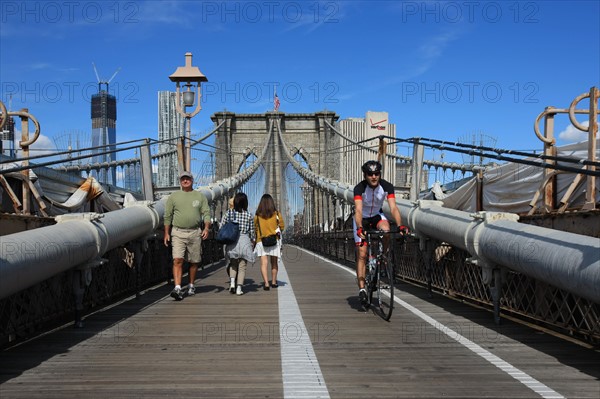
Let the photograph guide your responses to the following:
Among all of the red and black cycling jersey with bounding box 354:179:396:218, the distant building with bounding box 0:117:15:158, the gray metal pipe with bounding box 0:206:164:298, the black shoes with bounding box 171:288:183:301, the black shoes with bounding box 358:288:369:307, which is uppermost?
the distant building with bounding box 0:117:15:158

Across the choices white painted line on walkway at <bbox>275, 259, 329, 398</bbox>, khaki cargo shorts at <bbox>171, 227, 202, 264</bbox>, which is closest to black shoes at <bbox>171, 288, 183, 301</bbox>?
khaki cargo shorts at <bbox>171, 227, 202, 264</bbox>

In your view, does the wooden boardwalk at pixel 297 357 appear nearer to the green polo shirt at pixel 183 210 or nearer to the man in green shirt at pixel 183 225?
the man in green shirt at pixel 183 225

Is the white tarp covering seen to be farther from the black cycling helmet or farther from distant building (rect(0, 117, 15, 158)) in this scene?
distant building (rect(0, 117, 15, 158))

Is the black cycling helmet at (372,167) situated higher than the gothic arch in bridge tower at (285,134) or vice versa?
the gothic arch in bridge tower at (285,134)

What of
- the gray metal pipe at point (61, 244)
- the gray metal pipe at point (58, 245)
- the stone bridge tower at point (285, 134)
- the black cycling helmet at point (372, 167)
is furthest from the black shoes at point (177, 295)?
the stone bridge tower at point (285, 134)

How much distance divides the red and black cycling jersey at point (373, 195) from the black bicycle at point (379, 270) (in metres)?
0.30

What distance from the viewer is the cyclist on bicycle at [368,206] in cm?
617

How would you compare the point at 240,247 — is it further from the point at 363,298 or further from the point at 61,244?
the point at 61,244

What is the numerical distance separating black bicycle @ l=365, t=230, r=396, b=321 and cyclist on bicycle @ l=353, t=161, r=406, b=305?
63 millimetres

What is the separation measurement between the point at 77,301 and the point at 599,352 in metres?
3.59

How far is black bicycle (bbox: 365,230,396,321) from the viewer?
19.2ft

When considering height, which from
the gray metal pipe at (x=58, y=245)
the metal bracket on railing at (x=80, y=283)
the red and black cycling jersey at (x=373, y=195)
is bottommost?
the metal bracket on railing at (x=80, y=283)

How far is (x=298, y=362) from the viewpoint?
3945 millimetres

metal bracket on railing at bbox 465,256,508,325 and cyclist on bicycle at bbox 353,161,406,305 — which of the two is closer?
metal bracket on railing at bbox 465,256,508,325
